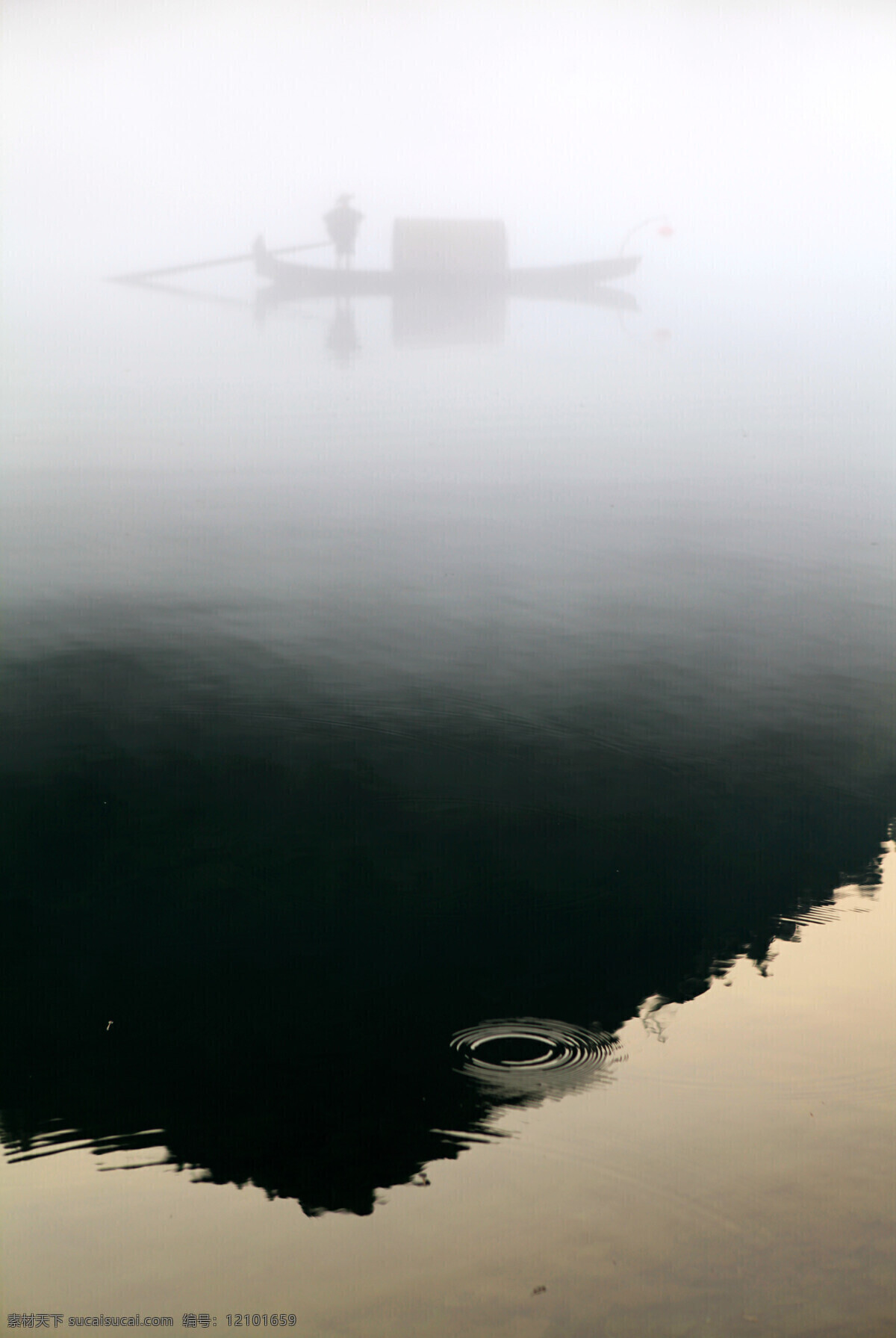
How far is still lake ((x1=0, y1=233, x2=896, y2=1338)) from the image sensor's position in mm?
3385

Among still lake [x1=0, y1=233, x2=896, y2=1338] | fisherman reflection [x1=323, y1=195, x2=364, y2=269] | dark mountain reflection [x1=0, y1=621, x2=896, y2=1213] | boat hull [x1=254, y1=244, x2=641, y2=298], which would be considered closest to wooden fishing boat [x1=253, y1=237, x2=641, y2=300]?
boat hull [x1=254, y1=244, x2=641, y2=298]

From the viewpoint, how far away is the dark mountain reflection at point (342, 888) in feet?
12.8

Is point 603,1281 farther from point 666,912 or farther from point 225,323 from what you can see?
point 225,323

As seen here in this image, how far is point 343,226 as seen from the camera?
28875 mm

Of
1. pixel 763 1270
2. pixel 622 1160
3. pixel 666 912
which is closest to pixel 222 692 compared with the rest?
pixel 666 912

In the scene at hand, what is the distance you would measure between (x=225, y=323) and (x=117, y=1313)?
25.5 metres

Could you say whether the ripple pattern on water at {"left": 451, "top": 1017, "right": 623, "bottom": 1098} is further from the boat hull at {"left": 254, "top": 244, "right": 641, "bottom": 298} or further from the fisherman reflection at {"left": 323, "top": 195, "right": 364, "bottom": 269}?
the boat hull at {"left": 254, "top": 244, "right": 641, "bottom": 298}

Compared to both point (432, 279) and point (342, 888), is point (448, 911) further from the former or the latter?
point (432, 279)

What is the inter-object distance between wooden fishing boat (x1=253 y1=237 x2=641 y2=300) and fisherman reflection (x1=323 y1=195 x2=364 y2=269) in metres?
0.71

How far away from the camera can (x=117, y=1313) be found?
10.6ft

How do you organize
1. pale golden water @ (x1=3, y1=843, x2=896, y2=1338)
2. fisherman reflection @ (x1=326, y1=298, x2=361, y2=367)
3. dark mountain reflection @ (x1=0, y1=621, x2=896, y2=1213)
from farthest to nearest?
fisherman reflection @ (x1=326, y1=298, x2=361, y2=367)
dark mountain reflection @ (x1=0, y1=621, x2=896, y2=1213)
pale golden water @ (x1=3, y1=843, x2=896, y2=1338)

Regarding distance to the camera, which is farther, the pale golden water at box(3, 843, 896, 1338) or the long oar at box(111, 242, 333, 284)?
the long oar at box(111, 242, 333, 284)

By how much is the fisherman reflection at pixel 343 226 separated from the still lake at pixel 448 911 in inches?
756

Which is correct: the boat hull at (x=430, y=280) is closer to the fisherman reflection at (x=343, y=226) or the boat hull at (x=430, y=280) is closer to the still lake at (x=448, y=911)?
the fisherman reflection at (x=343, y=226)
